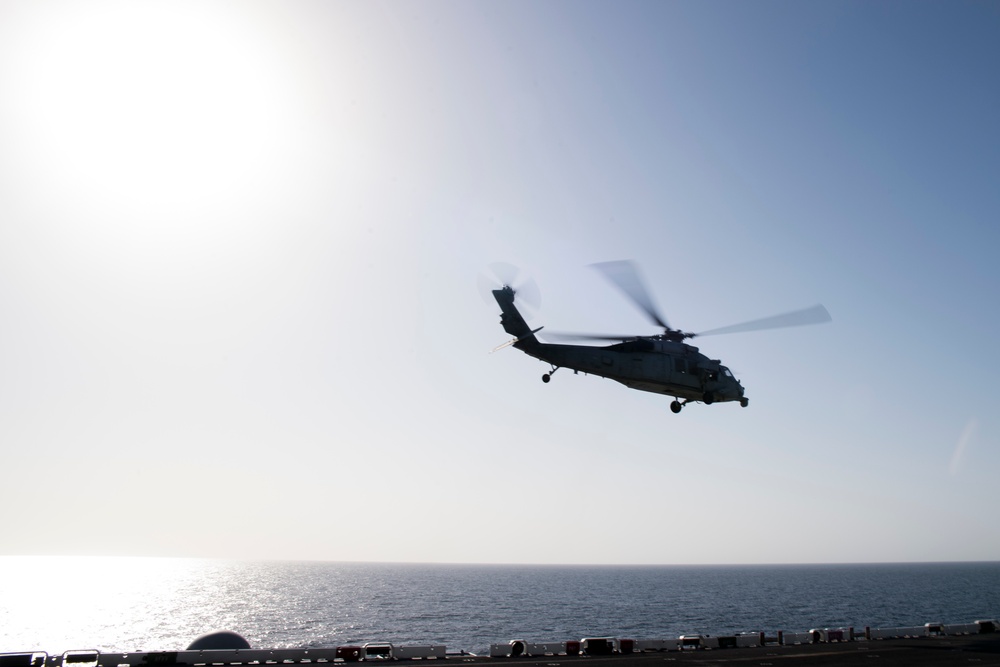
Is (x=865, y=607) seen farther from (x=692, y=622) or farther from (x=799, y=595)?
(x=692, y=622)

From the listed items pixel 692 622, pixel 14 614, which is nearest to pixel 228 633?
pixel 692 622

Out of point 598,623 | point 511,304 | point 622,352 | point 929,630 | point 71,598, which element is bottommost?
point 71,598

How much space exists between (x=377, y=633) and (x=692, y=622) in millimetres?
44985

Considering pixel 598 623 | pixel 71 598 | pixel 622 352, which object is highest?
pixel 622 352

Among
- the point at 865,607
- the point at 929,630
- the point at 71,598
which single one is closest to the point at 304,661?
the point at 929,630

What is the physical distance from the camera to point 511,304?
1357 inches

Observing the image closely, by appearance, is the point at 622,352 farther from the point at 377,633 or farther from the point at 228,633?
the point at 377,633

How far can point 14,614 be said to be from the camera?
129500 mm

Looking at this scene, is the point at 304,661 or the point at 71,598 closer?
the point at 304,661

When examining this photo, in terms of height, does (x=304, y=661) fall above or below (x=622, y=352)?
below

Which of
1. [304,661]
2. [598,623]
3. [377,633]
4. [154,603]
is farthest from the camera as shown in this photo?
[154,603]

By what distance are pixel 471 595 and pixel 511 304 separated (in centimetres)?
13860

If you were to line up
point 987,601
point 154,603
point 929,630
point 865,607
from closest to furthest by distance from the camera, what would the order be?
point 929,630 → point 865,607 → point 987,601 → point 154,603

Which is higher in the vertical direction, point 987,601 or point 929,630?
point 929,630
